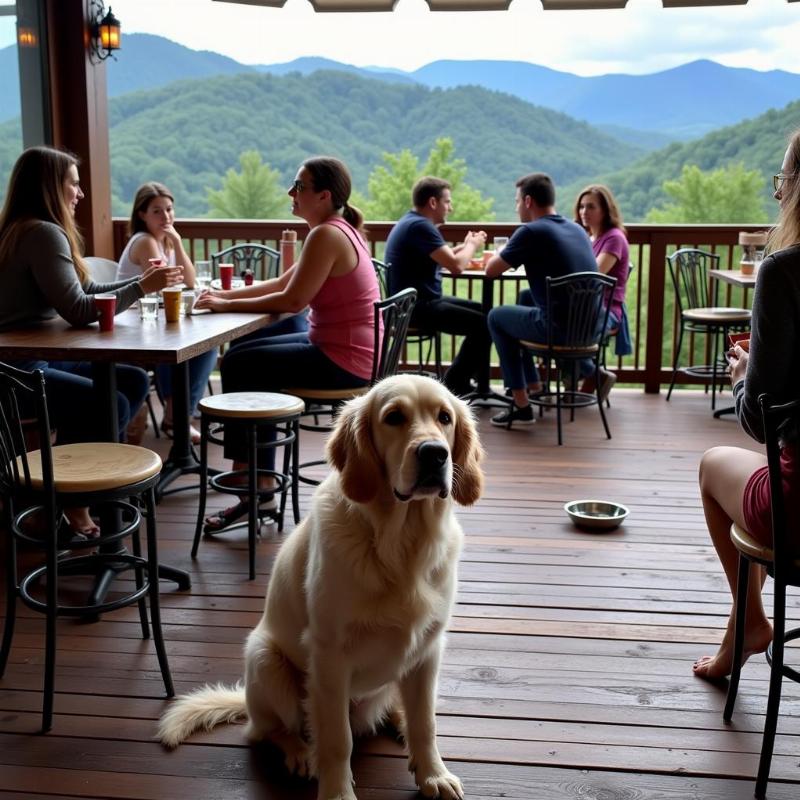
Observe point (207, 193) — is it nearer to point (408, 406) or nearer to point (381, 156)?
point (381, 156)

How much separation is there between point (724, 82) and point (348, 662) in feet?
129

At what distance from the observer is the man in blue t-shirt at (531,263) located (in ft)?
17.7

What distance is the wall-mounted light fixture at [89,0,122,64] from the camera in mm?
6520

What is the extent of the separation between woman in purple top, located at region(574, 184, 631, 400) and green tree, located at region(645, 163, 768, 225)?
21.9 meters

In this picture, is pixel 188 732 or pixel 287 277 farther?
pixel 287 277

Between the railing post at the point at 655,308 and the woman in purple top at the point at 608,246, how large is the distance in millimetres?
573

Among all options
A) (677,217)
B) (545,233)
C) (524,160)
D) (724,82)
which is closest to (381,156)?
(524,160)

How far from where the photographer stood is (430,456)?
1773 mm

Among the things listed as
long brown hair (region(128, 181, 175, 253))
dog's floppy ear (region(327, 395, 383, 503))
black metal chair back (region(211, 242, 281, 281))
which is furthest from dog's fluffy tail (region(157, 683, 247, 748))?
black metal chair back (region(211, 242, 281, 281))

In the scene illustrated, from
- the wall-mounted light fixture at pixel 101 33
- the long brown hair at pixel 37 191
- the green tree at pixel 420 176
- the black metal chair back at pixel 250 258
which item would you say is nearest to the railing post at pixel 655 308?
the black metal chair back at pixel 250 258

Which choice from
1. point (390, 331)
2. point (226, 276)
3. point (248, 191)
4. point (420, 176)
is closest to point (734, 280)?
point (390, 331)

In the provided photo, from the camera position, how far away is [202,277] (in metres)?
4.28

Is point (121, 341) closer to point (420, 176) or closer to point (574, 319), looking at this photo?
point (574, 319)

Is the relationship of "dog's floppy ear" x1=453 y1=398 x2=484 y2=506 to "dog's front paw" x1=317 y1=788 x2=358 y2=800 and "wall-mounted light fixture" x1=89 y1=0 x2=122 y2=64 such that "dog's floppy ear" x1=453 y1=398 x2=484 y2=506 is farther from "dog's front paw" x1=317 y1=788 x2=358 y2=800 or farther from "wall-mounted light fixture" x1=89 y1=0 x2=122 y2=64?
"wall-mounted light fixture" x1=89 y1=0 x2=122 y2=64
